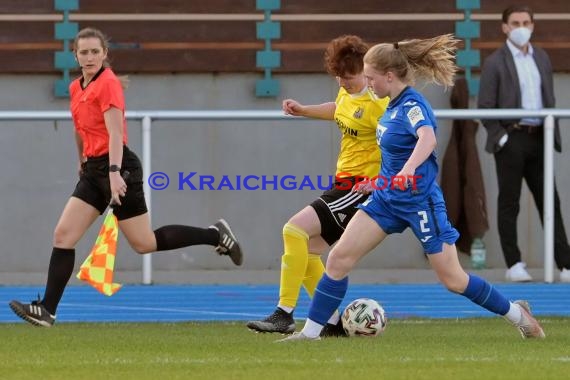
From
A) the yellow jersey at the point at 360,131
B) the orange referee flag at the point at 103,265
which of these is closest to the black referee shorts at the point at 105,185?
the orange referee flag at the point at 103,265

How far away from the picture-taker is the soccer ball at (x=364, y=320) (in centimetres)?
846

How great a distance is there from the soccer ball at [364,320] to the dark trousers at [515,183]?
4.38 m

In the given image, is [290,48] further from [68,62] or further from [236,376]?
[236,376]

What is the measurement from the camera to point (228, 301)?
11.4m

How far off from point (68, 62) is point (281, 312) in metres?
6.38

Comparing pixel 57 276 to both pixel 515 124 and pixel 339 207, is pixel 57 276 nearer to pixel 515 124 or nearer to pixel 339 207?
pixel 339 207

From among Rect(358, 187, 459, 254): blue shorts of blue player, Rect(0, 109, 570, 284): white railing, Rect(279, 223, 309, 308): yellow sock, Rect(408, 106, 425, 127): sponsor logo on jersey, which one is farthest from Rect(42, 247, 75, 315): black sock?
Rect(0, 109, 570, 284): white railing

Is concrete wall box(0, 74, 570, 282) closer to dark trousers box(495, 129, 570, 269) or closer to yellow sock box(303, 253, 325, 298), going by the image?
dark trousers box(495, 129, 570, 269)

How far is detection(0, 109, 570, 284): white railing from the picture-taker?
12.5m

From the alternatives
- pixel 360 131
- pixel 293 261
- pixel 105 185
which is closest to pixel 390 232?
pixel 360 131

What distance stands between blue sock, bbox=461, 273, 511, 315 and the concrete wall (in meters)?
5.64

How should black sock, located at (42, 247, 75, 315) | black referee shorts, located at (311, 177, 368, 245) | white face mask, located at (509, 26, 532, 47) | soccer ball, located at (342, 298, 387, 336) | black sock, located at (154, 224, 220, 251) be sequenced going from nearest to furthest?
soccer ball, located at (342, 298, 387, 336) → black referee shorts, located at (311, 177, 368, 245) → black sock, located at (42, 247, 75, 315) → black sock, located at (154, 224, 220, 251) → white face mask, located at (509, 26, 532, 47)

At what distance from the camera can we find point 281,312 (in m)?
8.76

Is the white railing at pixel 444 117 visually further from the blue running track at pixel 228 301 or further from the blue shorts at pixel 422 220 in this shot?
the blue shorts at pixel 422 220
